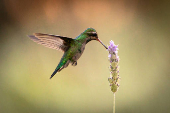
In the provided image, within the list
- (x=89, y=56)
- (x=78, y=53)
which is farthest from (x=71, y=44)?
(x=89, y=56)

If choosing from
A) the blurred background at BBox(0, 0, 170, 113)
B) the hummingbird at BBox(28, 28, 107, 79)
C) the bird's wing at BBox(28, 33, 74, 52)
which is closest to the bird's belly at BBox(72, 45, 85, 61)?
the hummingbird at BBox(28, 28, 107, 79)

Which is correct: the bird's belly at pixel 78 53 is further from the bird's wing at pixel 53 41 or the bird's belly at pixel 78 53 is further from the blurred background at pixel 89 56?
the blurred background at pixel 89 56

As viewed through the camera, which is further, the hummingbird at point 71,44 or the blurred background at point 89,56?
the blurred background at point 89,56

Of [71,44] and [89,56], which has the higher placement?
[89,56]

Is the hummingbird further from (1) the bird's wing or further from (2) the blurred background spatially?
(2) the blurred background

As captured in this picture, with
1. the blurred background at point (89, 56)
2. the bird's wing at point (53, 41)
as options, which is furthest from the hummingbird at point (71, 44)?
the blurred background at point (89, 56)

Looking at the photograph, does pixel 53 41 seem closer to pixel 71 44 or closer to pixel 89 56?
pixel 71 44
